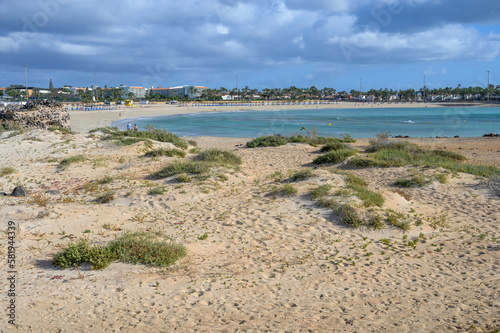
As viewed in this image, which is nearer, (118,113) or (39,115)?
(39,115)

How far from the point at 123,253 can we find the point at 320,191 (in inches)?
204

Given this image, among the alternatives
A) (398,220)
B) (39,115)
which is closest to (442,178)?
(398,220)

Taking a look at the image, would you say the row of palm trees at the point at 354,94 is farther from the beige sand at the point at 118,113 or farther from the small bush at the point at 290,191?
the small bush at the point at 290,191

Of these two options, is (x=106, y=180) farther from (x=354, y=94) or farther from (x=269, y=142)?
(x=354, y=94)

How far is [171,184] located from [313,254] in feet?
19.3

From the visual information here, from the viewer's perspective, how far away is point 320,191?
966 centimetres

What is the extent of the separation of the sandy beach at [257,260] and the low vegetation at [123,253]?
0.13 metres

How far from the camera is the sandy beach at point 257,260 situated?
4.74 meters

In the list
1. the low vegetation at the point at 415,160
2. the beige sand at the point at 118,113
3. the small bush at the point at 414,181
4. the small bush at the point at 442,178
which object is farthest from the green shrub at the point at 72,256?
the beige sand at the point at 118,113

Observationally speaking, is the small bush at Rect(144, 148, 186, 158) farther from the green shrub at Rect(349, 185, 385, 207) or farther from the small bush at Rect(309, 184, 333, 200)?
the green shrub at Rect(349, 185, 385, 207)

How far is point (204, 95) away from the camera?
141 metres

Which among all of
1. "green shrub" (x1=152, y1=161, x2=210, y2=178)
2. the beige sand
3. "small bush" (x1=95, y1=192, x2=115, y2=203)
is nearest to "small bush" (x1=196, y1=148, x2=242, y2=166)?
"green shrub" (x1=152, y1=161, x2=210, y2=178)

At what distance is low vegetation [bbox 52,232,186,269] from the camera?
239 inches

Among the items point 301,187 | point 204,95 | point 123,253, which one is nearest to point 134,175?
point 301,187
